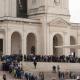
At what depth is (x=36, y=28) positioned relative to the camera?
76.3 m

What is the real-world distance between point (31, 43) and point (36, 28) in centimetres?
355

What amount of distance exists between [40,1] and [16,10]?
5465 millimetres

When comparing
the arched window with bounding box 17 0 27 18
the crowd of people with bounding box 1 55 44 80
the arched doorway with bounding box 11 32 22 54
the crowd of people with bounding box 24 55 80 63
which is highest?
the arched window with bounding box 17 0 27 18

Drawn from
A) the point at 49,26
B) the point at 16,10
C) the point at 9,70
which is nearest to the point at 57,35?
the point at 49,26

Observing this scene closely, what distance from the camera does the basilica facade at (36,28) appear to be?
72375mm

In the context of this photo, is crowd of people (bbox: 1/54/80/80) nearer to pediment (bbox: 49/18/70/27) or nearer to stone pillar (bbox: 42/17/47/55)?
stone pillar (bbox: 42/17/47/55)

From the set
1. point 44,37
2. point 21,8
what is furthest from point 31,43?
point 21,8

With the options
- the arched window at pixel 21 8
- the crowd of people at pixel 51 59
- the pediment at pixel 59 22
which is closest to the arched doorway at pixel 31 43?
the pediment at pixel 59 22

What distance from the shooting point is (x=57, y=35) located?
79000 millimetres

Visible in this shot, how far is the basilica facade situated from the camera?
72.4 m

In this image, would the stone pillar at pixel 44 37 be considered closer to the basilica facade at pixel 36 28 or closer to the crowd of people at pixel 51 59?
the basilica facade at pixel 36 28

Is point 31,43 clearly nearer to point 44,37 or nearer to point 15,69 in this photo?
point 44,37

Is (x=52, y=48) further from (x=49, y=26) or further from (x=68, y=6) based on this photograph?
(x=68, y=6)

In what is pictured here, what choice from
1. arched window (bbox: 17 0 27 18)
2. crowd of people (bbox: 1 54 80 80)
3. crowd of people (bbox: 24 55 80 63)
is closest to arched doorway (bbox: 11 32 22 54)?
arched window (bbox: 17 0 27 18)
